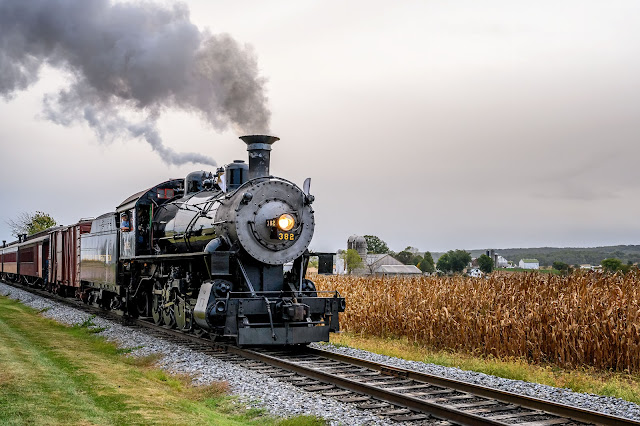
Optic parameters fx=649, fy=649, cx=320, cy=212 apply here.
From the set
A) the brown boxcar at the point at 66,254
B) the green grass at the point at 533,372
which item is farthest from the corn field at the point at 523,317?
the brown boxcar at the point at 66,254

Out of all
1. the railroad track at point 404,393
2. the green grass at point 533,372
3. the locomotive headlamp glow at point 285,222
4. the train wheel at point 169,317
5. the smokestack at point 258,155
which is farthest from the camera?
the train wheel at point 169,317

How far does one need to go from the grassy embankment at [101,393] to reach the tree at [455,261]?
64548 mm

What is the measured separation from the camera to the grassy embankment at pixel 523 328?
10.9 meters

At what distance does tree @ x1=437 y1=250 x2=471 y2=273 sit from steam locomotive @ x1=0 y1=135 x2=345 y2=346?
60135mm

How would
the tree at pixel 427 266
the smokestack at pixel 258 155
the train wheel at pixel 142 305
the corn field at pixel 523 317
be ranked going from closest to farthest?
the corn field at pixel 523 317, the smokestack at pixel 258 155, the train wheel at pixel 142 305, the tree at pixel 427 266

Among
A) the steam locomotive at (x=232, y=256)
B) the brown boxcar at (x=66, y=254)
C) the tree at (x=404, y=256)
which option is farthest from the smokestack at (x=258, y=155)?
the tree at (x=404, y=256)

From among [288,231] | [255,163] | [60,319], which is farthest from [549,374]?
[60,319]

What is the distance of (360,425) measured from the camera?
7.22 meters

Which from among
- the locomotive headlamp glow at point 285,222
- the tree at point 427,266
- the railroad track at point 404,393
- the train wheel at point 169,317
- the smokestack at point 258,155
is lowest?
the railroad track at point 404,393

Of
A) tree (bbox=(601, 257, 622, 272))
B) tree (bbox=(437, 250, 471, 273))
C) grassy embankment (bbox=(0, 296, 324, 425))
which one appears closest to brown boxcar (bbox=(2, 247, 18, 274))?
grassy embankment (bbox=(0, 296, 324, 425))

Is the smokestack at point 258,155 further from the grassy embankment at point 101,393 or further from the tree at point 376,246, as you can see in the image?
the tree at point 376,246

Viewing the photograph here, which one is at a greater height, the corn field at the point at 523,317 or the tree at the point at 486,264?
the tree at the point at 486,264

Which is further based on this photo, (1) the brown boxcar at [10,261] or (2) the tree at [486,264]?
(2) the tree at [486,264]

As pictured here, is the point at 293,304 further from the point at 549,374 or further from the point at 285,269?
the point at 549,374
